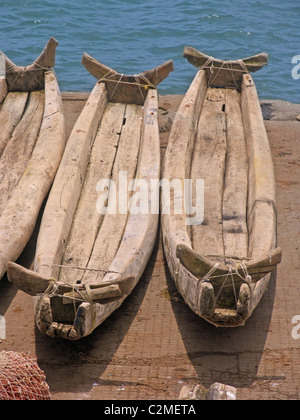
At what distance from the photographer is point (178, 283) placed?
18.6 feet

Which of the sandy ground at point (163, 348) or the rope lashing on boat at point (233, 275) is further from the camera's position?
the rope lashing on boat at point (233, 275)

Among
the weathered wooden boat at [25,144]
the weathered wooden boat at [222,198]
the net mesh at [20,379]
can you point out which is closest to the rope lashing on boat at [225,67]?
the weathered wooden boat at [222,198]

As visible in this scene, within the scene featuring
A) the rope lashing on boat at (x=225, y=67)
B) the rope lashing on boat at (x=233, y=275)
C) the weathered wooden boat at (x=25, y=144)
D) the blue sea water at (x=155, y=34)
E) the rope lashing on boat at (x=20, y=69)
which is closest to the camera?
the rope lashing on boat at (x=233, y=275)

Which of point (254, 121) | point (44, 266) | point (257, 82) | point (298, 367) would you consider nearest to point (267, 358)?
point (298, 367)

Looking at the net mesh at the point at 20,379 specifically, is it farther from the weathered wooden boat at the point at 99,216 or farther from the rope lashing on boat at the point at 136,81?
the rope lashing on boat at the point at 136,81

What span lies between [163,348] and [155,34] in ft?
38.3

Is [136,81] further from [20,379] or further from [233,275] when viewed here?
[20,379]

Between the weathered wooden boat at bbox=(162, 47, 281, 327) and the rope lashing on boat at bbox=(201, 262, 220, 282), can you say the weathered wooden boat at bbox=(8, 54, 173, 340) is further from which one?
the rope lashing on boat at bbox=(201, 262, 220, 282)

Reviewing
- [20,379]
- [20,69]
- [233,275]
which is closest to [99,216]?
[233,275]

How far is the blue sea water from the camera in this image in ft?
44.9

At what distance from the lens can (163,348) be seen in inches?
209

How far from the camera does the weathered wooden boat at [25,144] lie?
612 centimetres

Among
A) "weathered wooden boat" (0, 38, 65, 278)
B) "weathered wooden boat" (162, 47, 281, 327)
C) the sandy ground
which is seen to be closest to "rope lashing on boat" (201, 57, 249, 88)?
"weathered wooden boat" (162, 47, 281, 327)

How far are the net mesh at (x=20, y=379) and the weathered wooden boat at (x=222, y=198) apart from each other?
4.55ft
